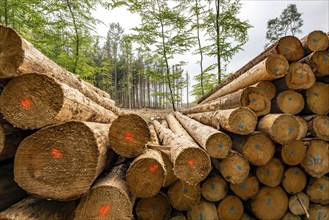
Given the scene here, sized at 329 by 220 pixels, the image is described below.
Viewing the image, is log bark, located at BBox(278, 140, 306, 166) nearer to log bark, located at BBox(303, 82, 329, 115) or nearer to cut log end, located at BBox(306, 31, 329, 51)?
log bark, located at BBox(303, 82, 329, 115)

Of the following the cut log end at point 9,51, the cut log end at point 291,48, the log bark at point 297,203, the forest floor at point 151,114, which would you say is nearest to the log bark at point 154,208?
the log bark at point 297,203

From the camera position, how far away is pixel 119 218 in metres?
1.79

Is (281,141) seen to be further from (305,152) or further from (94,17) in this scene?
(94,17)

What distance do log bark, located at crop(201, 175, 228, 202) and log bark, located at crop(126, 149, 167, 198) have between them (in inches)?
48.1

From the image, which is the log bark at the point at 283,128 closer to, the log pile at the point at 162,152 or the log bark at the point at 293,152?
the log pile at the point at 162,152

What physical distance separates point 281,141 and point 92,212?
2.63 meters

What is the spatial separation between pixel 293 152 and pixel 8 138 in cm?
371

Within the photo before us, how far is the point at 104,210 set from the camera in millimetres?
1784

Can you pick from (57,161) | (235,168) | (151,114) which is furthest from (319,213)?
(151,114)

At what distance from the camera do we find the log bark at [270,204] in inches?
126

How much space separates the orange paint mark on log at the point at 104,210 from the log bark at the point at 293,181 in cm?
283

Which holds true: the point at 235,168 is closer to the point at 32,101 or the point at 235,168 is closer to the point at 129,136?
the point at 129,136

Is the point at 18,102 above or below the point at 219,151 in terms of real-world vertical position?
above

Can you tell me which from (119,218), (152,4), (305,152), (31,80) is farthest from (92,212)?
(152,4)
